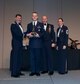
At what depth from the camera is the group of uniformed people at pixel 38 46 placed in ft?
20.1

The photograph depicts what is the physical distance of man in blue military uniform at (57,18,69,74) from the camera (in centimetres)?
661

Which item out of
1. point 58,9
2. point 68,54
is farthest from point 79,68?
point 58,9

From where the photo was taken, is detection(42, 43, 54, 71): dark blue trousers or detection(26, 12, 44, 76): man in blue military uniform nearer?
detection(26, 12, 44, 76): man in blue military uniform

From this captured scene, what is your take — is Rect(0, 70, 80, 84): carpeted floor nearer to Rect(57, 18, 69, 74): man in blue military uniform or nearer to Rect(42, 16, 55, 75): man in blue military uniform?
Rect(42, 16, 55, 75): man in blue military uniform

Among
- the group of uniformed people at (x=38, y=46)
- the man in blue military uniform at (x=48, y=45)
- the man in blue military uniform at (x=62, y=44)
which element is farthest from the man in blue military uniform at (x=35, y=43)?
the man in blue military uniform at (x=62, y=44)

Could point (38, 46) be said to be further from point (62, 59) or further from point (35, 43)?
point (62, 59)

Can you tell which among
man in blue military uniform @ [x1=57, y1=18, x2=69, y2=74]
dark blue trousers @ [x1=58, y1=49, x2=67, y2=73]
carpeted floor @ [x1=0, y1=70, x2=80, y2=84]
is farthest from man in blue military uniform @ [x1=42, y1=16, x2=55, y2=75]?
carpeted floor @ [x1=0, y1=70, x2=80, y2=84]

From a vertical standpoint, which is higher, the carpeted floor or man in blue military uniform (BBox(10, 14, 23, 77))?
man in blue military uniform (BBox(10, 14, 23, 77))

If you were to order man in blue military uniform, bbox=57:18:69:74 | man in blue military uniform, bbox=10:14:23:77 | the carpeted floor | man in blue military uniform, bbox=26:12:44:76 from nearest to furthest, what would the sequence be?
the carpeted floor → man in blue military uniform, bbox=10:14:23:77 → man in blue military uniform, bbox=26:12:44:76 → man in blue military uniform, bbox=57:18:69:74

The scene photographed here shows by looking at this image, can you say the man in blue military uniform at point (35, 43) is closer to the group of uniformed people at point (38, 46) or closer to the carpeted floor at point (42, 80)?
the group of uniformed people at point (38, 46)

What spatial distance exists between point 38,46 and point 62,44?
Result: 0.75 m

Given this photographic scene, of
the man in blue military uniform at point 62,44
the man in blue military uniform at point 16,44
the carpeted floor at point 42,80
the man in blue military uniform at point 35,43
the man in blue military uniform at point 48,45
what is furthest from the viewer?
the man in blue military uniform at point 62,44

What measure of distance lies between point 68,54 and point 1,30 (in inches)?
91.6

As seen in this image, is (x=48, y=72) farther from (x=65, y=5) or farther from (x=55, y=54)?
(x=65, y=5)
